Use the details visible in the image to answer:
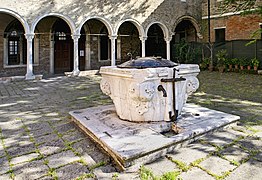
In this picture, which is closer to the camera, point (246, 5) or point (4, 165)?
point (4, 165)

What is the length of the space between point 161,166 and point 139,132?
76cm

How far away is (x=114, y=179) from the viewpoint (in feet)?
7.93

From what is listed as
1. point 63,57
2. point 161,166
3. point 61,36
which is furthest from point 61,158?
point 61,36

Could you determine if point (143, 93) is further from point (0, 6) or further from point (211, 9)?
point (211, 9)

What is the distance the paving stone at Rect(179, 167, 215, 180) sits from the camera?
2402 millimetres

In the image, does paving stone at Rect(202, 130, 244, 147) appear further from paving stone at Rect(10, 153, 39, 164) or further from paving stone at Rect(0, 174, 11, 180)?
paving stone at Rect(0, 174, 11, 180)

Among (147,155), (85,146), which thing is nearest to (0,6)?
(85,146)

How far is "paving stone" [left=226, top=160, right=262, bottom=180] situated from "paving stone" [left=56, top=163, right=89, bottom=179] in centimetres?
158

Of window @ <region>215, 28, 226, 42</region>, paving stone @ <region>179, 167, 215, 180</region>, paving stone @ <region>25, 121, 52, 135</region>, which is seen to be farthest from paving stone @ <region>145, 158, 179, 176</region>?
window @ <region>215, 28, 226, 42</region>

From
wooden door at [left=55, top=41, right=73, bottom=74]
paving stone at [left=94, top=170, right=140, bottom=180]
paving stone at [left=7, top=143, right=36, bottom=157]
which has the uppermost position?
wooden door at [left=55, top=41, right=73, bottom=74]

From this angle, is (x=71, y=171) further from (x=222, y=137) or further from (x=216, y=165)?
(x=222, y=137)

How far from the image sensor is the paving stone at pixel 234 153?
2836 mm

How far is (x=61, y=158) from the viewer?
2916mm

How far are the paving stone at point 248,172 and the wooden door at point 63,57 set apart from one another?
1341cm
